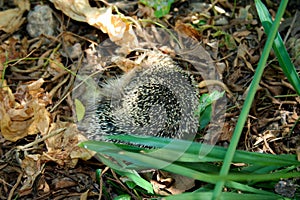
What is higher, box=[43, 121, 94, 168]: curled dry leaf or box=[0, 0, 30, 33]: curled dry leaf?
box=[0, 0, 30, 33]: curled dry leaf

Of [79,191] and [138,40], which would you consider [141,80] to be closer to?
[138,40]

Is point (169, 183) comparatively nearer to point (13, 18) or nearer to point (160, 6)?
point (160, 6)

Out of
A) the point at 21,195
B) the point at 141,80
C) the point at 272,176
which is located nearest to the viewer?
the point at 272,176

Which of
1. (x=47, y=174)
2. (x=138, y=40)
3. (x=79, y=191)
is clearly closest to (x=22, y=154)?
(x=47, y=174)

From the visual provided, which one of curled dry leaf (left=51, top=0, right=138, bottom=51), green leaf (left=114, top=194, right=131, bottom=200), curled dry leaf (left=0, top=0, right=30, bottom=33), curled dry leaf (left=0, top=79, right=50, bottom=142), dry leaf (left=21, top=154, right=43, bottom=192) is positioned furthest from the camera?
curled dry leaf (left=0, top=0, right=30, bottom=33)

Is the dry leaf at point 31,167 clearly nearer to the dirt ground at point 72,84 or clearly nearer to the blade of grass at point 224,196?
the dirt ground at point 72,84

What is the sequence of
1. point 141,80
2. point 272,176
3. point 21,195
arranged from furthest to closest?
point 141,80 < point 21,195 < point 272,176

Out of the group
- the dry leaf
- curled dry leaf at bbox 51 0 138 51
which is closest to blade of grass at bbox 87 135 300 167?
the dry leaf

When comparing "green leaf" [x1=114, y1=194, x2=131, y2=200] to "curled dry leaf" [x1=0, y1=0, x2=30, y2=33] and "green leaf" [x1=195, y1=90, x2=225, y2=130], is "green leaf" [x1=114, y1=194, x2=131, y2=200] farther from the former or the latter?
"curled dry leaf" [x1=0, y1=0, x2=30, y2=33]

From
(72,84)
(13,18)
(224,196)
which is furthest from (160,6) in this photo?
(224,196)
